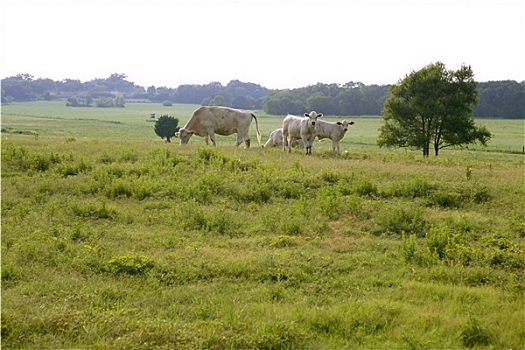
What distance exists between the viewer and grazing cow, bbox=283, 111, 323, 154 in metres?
23.9

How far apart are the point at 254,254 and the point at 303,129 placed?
1444 centimetres

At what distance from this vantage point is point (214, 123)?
26.3 m

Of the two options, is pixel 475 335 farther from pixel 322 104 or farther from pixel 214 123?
pixel 322 104

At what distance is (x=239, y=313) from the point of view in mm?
7770

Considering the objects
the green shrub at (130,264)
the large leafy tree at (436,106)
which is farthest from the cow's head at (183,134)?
the large leafy tree at (436,106)

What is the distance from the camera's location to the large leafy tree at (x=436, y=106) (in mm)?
37625

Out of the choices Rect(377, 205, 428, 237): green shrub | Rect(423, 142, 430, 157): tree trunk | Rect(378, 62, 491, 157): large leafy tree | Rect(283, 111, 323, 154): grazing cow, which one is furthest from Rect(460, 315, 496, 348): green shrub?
Rect(423, 142, 430, 157): tree trunk

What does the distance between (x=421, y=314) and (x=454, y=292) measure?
116cm

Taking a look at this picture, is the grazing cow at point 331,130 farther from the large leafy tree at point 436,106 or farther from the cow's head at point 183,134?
the large leafy tree at point 436,106

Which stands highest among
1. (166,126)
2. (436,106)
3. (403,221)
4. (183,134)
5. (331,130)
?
(436,106)

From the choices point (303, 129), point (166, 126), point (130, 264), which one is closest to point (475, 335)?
point (130, 264)

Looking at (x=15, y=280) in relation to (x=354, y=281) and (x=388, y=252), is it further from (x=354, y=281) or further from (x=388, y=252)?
(x=388, y=252)

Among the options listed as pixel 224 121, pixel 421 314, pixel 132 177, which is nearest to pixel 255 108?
pixel 224 121

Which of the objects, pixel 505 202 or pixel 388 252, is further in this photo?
pixel 505 202
